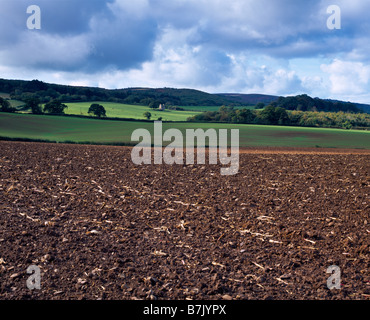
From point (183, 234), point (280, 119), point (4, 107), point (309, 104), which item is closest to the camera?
point (183, 234)

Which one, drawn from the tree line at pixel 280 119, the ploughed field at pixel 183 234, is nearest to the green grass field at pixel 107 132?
the tree line at pixel 280 119

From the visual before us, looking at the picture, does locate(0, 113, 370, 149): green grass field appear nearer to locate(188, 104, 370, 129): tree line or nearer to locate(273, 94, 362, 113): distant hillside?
locate(188, 104, 370, 129): tree line

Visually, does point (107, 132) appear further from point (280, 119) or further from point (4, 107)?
point (280, 119)

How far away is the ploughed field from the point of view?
5578 mm

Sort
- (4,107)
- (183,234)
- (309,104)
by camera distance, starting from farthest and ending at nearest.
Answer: (309,104)
(4,107)
(183,234)

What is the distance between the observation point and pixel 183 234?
7758 millimetres

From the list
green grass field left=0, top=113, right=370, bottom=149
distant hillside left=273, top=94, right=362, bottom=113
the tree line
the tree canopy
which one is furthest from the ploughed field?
distant hillside left=273, top=94, right=362, bottom=113

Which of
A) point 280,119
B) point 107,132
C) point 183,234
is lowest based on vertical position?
point 183,234

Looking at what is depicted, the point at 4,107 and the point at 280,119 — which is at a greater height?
the point at 4,107

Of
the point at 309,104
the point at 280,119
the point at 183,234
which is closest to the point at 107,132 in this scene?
the point at 280,119

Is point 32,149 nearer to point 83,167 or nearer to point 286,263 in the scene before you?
point 83,167

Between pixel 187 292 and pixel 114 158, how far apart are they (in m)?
13.2

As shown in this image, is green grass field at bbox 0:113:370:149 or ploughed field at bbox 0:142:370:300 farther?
green grass field at bbox 0:113:370:149
